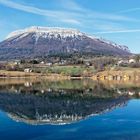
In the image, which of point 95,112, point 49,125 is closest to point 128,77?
point 95,112

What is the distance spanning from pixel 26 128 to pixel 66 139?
570 centimetres

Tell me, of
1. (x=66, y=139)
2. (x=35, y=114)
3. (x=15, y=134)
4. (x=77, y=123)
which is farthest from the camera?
(x=35, y=114)

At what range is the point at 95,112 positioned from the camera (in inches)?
1681

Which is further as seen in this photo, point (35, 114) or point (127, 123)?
point (35, 114)

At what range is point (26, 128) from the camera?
32.0 metres

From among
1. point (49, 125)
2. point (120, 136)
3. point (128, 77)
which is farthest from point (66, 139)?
point (128, 77)

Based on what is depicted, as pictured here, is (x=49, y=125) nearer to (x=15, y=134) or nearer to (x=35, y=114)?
(x=15, y=134)

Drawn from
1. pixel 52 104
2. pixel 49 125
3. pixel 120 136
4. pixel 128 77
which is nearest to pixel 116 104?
pixel 52 104

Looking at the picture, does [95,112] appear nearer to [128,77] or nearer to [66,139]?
[66,139]

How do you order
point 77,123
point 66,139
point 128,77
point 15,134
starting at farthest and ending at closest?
point 128,77 < point 77,123 < point 15,134 < point 66,139

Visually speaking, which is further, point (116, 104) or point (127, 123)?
point (116, 104)

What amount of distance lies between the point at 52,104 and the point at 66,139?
24.1m

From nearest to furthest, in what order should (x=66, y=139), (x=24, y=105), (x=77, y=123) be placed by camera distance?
1. (x=66, y=139)
2. (x=77, y=123)
3. (x=24, y=105)

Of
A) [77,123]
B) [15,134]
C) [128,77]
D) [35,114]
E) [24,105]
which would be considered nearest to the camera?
[15,134]
